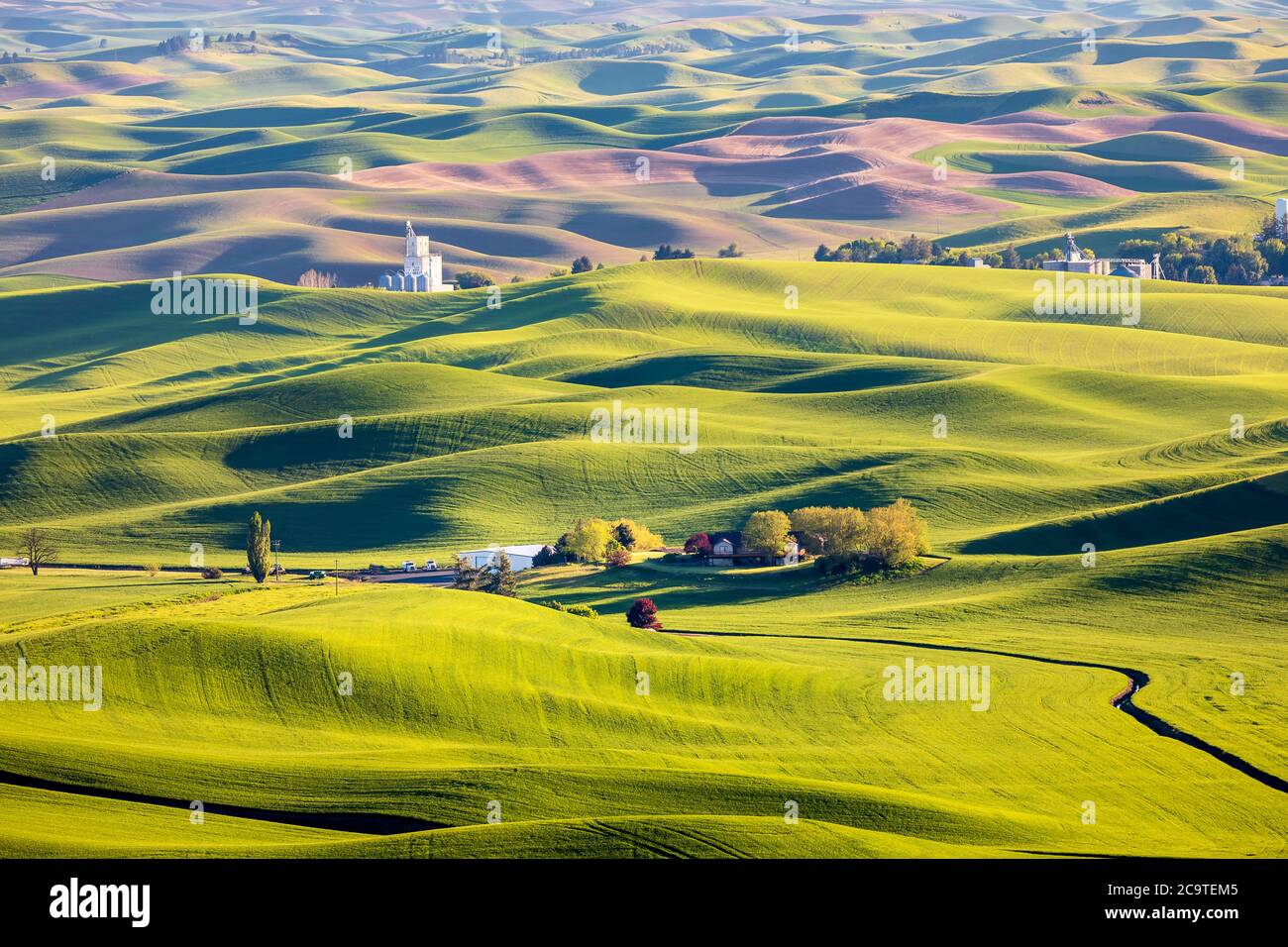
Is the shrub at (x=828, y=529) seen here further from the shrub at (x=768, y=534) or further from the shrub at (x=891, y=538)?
the shrub at (x=768, y=534)

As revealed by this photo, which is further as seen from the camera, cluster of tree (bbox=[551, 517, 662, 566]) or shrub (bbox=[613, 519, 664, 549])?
shrub (bbox=[613, 519, 664, 549])

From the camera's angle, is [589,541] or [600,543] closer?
Answer: [589,541]

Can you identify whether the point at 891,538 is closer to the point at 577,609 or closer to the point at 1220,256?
the point at 577,609

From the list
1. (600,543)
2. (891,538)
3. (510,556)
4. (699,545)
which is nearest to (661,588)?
(699,545)

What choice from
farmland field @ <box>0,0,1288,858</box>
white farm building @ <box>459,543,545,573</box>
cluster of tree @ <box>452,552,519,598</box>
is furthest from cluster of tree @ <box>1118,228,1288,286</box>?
cluster of tree @ <box>452,552,519,598</box>

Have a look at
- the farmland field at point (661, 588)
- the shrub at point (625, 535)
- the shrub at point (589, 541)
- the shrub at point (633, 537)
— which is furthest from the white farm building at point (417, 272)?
the shrub at point (589, 541)

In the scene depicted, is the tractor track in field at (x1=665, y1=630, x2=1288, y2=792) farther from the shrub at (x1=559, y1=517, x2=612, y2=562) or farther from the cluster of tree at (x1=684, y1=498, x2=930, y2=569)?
the shrub at (x1=559, y1=517, x2=612, y2=562)
